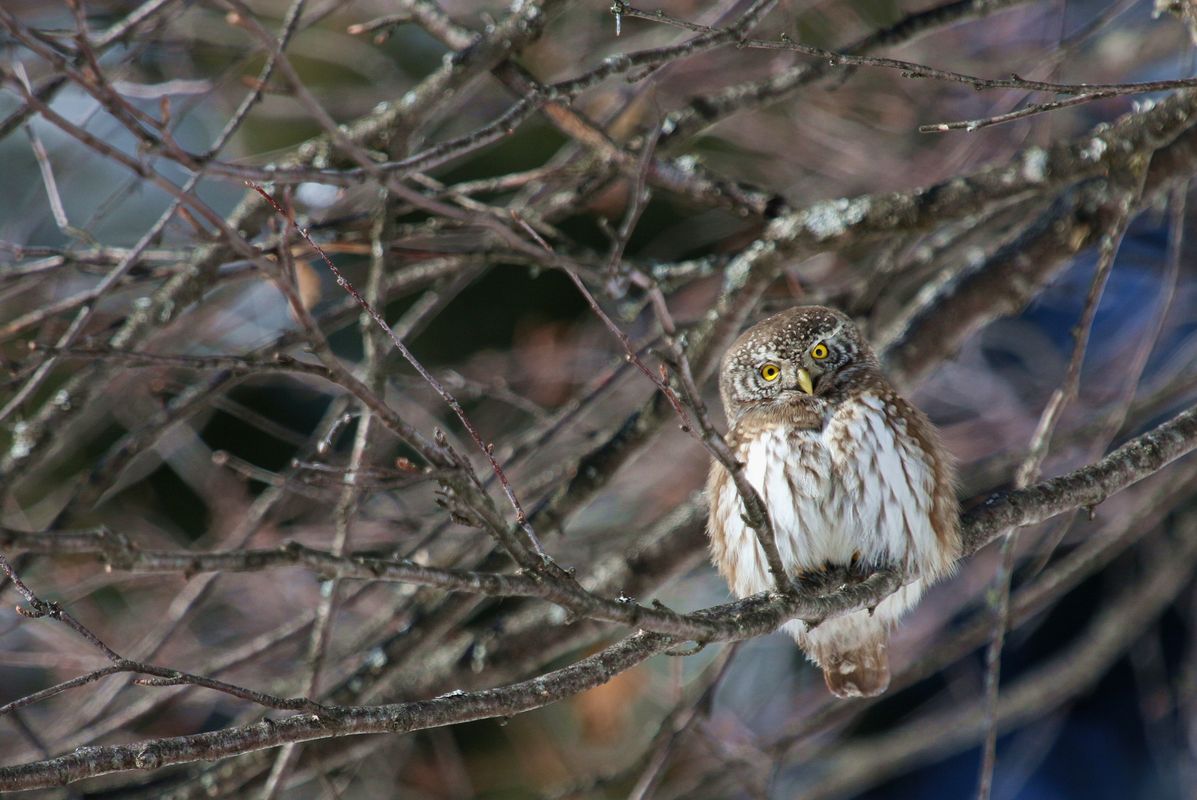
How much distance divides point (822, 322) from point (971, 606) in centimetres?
350

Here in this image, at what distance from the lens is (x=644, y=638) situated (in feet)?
7.63

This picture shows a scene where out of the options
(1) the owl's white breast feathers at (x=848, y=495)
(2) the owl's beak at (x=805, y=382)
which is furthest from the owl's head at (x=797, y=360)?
(1) the owl's white breast feathers at (x=848, y=495)

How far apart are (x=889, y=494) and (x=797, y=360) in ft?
2.07

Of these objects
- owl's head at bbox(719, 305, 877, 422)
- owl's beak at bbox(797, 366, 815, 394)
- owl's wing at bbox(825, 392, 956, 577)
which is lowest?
owl's wing at bbox(825, 392, 956, 577)

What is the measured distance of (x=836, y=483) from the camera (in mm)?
3738

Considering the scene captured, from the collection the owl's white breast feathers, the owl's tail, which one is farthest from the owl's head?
the owl's tail

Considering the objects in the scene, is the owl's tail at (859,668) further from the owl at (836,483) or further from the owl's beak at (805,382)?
the owl's beak at (805,382)

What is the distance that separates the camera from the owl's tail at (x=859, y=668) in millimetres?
4137

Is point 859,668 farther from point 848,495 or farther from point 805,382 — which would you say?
point 805,382

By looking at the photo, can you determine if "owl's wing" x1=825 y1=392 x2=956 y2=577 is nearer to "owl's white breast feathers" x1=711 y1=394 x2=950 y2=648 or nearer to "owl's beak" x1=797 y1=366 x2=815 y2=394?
"owl's white breast feathers" x1=711 y1=394 x2=950 y2=648

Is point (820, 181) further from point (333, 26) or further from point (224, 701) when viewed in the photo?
point (224, 701)

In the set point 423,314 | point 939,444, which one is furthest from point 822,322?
point 423,314

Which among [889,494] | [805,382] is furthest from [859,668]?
[805,382]

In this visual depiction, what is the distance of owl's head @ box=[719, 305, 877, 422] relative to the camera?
4062 mm
